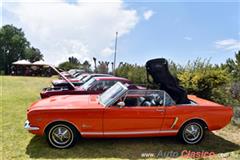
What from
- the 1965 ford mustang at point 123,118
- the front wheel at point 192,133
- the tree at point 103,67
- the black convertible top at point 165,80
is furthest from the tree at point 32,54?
the front wheel at point 192,133

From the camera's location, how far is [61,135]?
5332mm

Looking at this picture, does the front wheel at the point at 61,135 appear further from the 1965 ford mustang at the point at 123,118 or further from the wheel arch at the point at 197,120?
the wheel arch at the point at 197,120

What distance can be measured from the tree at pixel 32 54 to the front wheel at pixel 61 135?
201 ft

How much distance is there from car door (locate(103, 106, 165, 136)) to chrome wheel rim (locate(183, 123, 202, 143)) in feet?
2.23

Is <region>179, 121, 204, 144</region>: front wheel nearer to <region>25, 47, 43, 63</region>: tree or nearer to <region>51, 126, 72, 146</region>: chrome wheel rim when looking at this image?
<region>51, 126, 72, 146</region>: chrome wheel rim

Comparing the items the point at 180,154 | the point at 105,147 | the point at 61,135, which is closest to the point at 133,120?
the point at 105,147

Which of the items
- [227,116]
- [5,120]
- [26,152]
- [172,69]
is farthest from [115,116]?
[172,69]

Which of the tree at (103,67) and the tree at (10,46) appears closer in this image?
the tree at (103,67)

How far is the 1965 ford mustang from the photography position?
526 cm

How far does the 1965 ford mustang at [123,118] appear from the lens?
5258 mm

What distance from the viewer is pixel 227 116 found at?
579cm

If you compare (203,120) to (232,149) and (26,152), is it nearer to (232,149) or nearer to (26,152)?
(232,149)

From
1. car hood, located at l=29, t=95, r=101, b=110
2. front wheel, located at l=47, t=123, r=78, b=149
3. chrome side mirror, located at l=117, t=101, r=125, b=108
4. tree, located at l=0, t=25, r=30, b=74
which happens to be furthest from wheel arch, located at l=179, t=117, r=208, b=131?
tree, located at l=0, t=25, r=30, b=74

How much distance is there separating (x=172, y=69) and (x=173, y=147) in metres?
8.91
